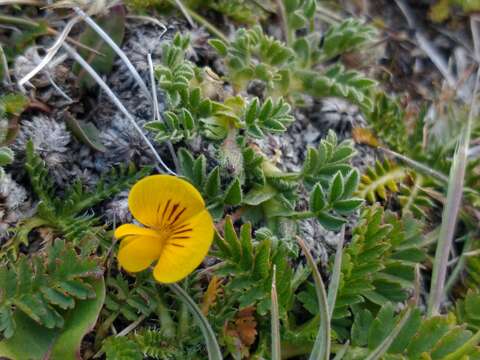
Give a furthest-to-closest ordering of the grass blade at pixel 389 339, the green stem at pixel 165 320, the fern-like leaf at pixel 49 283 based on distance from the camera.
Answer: the green stem at pixel 165 320 → the fern-like leaf at pixel 49 283 → the grass blade at pixel 389 339

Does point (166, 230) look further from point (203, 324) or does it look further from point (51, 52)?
point (51, 52)

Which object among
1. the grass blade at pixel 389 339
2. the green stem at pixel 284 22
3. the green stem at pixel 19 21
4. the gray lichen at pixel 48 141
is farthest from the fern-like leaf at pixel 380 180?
Result: the green stem at pixel 19 21

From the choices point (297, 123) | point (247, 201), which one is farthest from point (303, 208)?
point (297, 123)

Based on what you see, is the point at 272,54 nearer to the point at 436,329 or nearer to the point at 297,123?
the point at 297,123

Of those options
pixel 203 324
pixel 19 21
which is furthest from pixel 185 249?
pixel 19 21

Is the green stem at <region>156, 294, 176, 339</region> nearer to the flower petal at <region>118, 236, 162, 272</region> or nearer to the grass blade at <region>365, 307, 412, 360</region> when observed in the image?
the flower petal at <region>118, 236, 162, 272</region>

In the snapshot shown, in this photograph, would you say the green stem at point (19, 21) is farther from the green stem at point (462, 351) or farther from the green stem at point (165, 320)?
the green stem at point (462, 351)

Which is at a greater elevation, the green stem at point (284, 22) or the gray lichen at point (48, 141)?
the green stem at point (284, 22)
